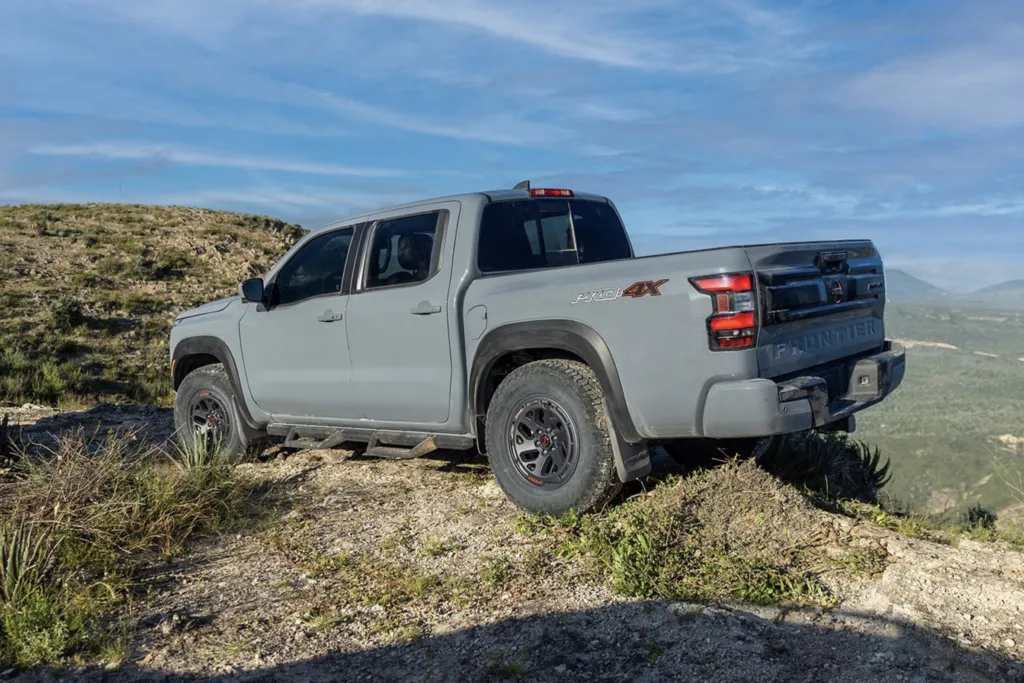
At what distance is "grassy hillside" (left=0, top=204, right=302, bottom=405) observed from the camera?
47.6ft

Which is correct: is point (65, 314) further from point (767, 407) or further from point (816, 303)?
point (767, 407)

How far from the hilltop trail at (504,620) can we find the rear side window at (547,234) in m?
1.66

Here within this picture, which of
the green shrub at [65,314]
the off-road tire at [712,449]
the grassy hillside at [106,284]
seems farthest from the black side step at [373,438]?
the green shrub at [65,314]

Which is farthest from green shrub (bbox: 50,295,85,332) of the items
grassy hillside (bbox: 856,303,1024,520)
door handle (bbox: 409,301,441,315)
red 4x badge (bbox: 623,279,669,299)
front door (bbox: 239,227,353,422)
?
red 4x badge (bbox: 623,279,669,299)

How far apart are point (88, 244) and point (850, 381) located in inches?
922

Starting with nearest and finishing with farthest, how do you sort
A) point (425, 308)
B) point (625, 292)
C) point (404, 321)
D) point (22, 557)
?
point (22, 557) → point (625, 292) → point (425, 308) → point (404, 321)

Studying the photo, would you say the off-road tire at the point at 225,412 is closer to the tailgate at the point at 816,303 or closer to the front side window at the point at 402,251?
the front side window at the point at 402,251

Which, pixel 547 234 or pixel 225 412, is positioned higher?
pixel 547 234

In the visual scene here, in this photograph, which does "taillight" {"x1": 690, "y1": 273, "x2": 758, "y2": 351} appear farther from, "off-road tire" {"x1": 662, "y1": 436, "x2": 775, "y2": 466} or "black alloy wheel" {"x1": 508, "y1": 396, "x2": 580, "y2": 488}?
"off-road tire" {"x1": 662, "y1": 436, "x2": 775, "y2": 466}

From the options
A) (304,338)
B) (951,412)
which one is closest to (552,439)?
(304,338)

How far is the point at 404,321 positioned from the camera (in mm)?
5477

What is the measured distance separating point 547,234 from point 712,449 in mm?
1856

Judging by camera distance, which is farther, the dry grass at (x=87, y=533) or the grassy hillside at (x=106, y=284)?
the grassy hillside at (x=106, y=284)

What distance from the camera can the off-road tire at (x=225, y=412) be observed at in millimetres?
6816
